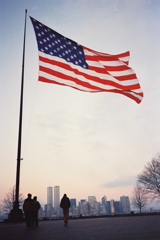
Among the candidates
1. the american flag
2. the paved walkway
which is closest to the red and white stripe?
the american flag

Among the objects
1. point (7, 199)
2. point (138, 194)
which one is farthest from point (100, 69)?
point (138, 194)

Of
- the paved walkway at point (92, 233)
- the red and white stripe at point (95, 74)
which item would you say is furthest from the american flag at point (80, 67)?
the paved walkway at point (92, 233)

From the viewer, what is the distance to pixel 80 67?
478 inches

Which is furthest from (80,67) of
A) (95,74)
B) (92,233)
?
(92,233)

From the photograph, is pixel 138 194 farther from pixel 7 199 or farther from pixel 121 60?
pixel 121 60

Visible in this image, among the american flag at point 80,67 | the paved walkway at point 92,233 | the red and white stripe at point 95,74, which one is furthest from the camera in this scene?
the american flag at point 80,67

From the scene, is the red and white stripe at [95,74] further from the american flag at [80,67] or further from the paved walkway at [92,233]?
the paved walkway at [92,233]

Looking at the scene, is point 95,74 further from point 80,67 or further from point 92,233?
point 92,233

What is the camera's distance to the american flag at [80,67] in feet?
37.8

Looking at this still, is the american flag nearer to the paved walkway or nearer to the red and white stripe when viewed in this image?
the red and white stripe

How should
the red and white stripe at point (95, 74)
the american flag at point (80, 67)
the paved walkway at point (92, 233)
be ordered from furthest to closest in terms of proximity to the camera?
the american flag at point (80, 67)
the red and white stripe at point (95, 74)
the paved walkway at point (92, 233)

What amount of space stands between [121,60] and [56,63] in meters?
3.77

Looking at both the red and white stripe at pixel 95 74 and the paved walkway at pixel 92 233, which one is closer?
the paved walkway at pixel 92 233

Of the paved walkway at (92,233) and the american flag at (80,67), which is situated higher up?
the american flag at (80,67)
